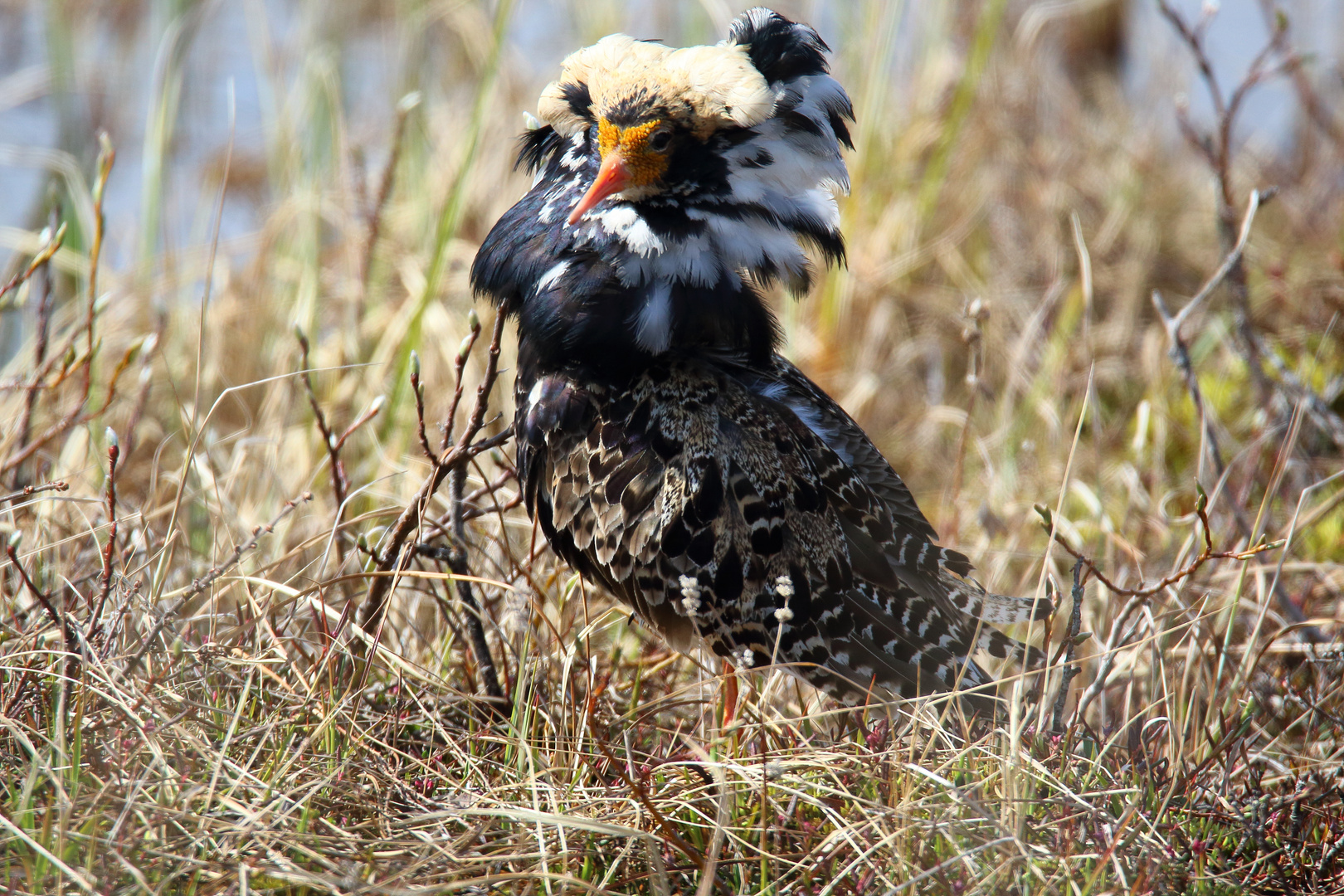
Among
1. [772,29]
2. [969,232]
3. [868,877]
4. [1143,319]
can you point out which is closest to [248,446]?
[772,29]

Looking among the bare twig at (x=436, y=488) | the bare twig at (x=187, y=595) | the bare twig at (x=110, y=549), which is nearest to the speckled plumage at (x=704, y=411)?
the bare twig at (x=436, y=488)

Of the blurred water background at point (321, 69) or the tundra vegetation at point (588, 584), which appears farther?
the blurred water background at point (321, 69)

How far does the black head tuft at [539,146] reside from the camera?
9.39 feet

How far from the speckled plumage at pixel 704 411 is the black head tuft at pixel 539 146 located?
6cm

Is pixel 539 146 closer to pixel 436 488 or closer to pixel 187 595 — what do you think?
pixel 436 488

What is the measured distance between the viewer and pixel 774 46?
106 inches

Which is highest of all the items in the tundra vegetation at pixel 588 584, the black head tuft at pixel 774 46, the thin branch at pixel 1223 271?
the black head tuft at pixel 774 46

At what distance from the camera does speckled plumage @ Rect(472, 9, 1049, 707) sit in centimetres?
263

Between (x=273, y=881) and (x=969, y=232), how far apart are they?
17.3ft

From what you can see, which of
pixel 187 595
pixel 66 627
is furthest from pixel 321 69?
pixel 66 627

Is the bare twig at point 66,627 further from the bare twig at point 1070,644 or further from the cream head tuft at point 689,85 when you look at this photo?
the bare twig at point 1070,644

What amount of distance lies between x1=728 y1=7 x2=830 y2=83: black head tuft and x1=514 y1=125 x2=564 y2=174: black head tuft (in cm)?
56

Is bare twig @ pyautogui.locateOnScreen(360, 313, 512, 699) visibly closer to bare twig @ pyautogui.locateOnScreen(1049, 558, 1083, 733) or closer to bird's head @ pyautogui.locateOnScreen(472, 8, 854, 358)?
bird's head @ pyautogui.locateOnScreen(472, 8, 854, 358)

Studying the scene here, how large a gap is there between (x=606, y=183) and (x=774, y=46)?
624 mm
